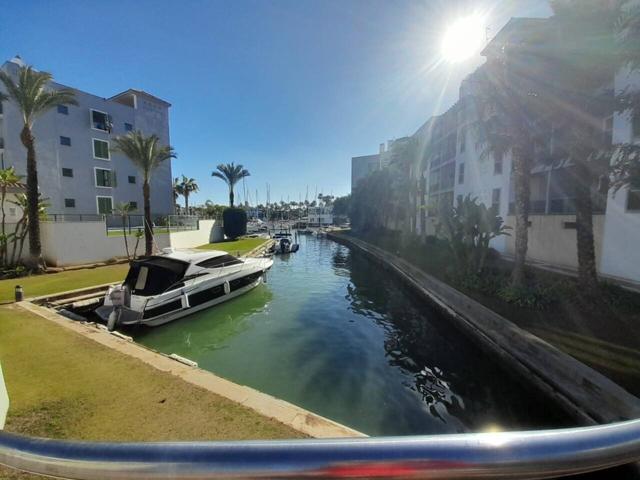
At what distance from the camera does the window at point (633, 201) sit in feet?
36.4

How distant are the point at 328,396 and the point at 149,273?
7797 millimetres

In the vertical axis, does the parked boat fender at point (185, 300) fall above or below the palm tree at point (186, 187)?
below

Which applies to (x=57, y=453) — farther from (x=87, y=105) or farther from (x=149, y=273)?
(x=87, y=105)

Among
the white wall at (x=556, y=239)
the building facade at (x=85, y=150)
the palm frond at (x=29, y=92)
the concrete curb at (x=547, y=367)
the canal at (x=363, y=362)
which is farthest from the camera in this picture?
the building facade at (x=85, y=150)

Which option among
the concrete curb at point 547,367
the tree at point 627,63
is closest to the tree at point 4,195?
the concrete curb at point 547,367

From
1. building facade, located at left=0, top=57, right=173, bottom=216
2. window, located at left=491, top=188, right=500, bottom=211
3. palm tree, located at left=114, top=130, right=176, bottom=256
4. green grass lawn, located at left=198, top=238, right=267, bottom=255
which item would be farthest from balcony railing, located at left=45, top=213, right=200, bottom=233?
window, located at left=491, top=188, right=500, bottom=211

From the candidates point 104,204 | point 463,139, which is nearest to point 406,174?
point 463,139

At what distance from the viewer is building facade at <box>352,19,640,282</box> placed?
34.5 ft

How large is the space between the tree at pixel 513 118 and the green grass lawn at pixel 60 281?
16.8 meters

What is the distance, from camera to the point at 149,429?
382 centimetres

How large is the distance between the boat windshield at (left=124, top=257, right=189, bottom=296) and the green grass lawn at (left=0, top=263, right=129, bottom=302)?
3.27 m

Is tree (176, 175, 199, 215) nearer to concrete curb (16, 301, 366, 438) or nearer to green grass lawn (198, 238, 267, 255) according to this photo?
green grass lawn (198, 238, 267, 255)

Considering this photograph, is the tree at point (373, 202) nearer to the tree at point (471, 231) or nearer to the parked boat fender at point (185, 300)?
the tree at point (471, 231)

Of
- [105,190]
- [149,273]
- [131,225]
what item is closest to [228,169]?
[105,190]
